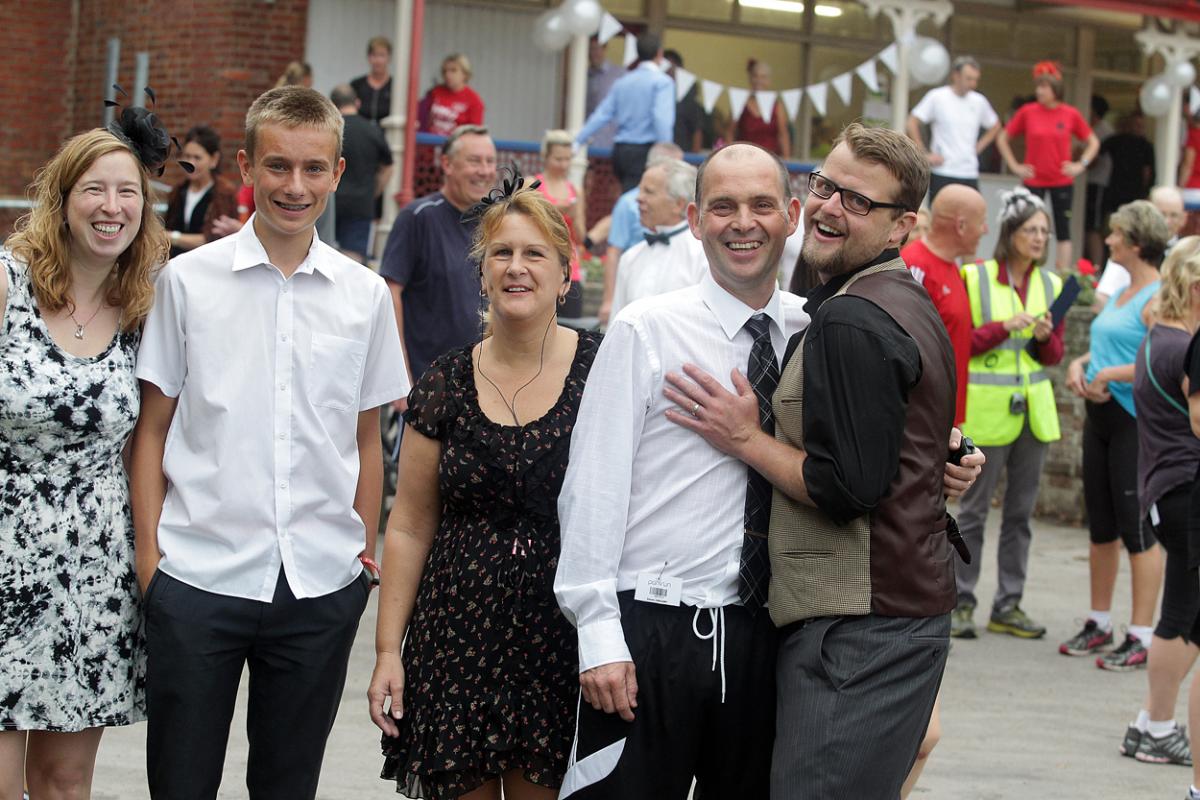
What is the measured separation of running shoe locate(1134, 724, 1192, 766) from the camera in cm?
628

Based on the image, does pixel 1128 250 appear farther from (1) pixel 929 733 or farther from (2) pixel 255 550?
(2) pixel 255 550

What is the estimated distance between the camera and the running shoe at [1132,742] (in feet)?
20.9

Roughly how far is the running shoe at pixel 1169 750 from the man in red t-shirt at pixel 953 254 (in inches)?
76.4

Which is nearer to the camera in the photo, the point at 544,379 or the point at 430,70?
the point at 544,379

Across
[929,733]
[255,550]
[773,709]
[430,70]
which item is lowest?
[929,733]

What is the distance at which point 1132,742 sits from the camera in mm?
6375

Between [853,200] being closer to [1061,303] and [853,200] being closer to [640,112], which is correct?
[1061,303]

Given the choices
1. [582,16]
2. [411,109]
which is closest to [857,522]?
[411,109]

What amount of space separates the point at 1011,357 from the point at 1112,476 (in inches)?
32.0

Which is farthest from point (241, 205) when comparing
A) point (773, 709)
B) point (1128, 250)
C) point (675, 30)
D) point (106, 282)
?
point (675, 30)

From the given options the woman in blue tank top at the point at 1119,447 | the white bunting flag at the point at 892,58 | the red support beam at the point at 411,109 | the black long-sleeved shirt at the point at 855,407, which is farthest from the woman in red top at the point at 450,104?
the black long-sleeved shirt at the point at 855,407

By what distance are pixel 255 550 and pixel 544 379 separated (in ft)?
2.54

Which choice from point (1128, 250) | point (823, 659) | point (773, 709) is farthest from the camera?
point (1128, 250)

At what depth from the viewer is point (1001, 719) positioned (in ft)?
22.4
